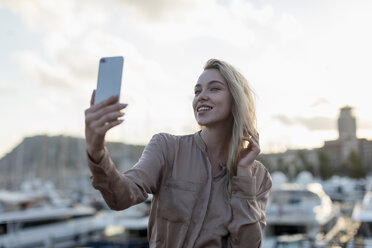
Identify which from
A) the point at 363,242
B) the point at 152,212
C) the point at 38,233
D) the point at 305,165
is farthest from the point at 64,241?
the point at 305,165

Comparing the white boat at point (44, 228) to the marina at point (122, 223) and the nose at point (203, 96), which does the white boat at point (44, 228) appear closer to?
the marina at point (122, 223)

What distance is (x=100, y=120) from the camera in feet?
4.77

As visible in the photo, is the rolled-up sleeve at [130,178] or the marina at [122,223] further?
the marina at [122,223]

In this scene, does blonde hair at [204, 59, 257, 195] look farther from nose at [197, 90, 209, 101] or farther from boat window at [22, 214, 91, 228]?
boat window at [22, 214, 91, 228]

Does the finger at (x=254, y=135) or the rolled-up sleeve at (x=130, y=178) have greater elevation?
the finger at (x=254, y=135)

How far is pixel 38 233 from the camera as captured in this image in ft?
62.3

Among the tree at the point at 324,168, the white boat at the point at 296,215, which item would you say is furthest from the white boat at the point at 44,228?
the tree at the point at 324,168

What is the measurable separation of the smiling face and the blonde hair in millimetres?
36

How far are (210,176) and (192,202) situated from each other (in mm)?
206

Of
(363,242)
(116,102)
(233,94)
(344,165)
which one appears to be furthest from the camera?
(344,165)

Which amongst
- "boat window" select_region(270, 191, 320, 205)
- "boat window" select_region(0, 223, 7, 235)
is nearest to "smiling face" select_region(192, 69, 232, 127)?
"boat window" select_region(270, 191, 320, 205)

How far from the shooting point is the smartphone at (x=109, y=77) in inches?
59.4

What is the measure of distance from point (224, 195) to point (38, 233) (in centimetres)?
1933

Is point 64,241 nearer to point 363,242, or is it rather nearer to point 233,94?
point 363,242
